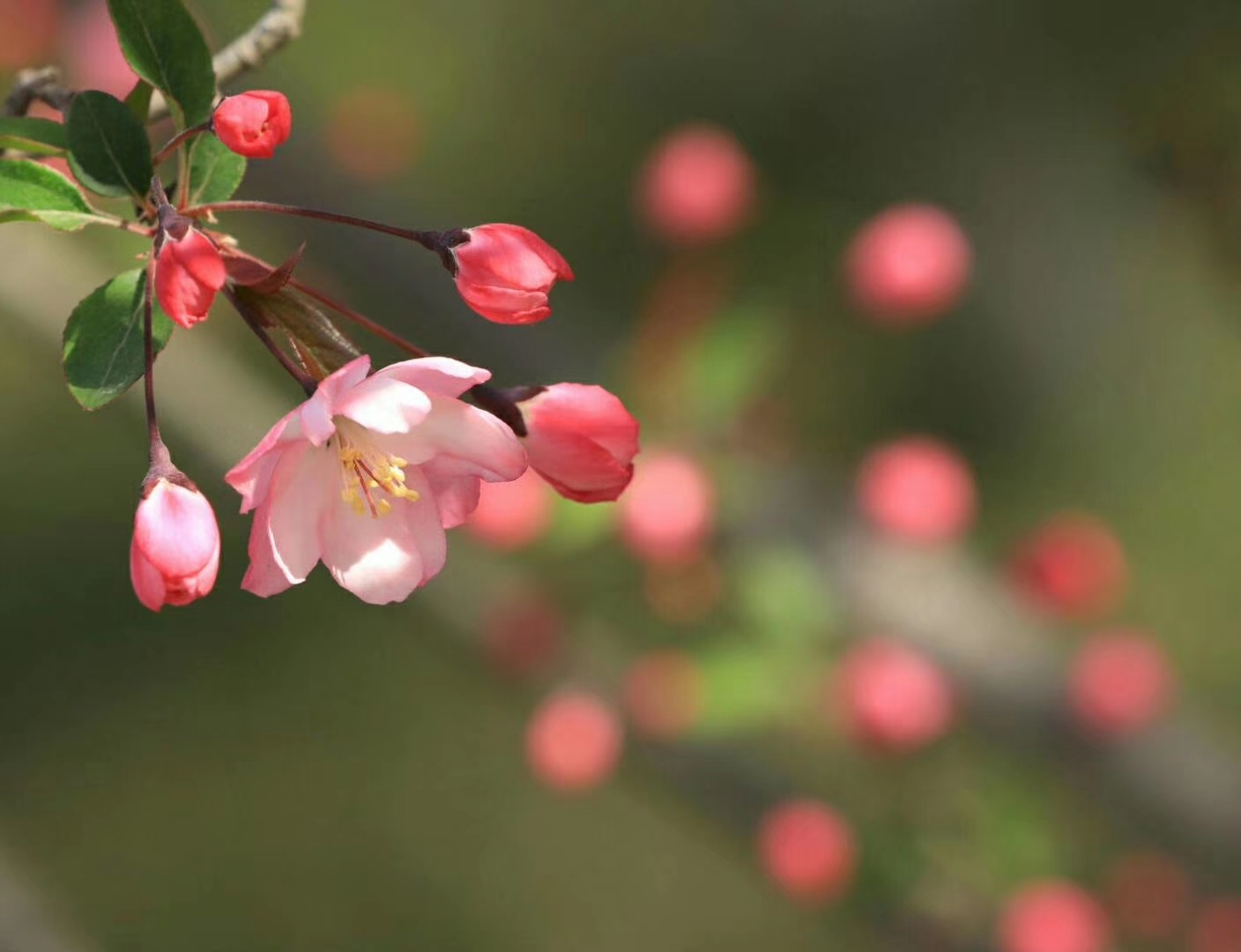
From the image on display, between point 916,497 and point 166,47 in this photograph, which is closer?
point 166,47

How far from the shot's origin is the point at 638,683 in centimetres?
138

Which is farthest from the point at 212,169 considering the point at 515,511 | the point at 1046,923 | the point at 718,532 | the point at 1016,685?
the point at 1046,923

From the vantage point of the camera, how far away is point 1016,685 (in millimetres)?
1412

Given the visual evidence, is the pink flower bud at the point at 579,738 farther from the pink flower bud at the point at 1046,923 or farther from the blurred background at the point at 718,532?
the pink flower bud at the point at 1046,923

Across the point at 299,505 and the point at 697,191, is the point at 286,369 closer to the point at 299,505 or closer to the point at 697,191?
→ the point at 299,505

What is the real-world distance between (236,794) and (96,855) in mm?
247

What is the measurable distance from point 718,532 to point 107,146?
3.01ft

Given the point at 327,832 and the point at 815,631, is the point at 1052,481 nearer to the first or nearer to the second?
the point at 815,631

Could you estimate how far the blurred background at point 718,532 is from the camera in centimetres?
137

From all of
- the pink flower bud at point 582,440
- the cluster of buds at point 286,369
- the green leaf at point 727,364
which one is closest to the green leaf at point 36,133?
the cluster of buds at point 286,369

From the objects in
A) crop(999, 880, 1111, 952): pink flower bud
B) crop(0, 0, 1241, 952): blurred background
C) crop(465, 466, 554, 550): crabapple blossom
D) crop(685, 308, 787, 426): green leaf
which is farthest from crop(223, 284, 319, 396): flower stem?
crop(999, 880, 1111, 952): pink flower bud

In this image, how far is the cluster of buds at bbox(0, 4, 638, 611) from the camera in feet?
1.59

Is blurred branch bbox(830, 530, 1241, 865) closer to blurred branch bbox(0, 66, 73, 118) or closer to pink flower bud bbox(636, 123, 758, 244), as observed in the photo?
pink flower bud bbox(636, 123, 758, 244)

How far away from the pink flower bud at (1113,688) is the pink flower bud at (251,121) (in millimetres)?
1144
